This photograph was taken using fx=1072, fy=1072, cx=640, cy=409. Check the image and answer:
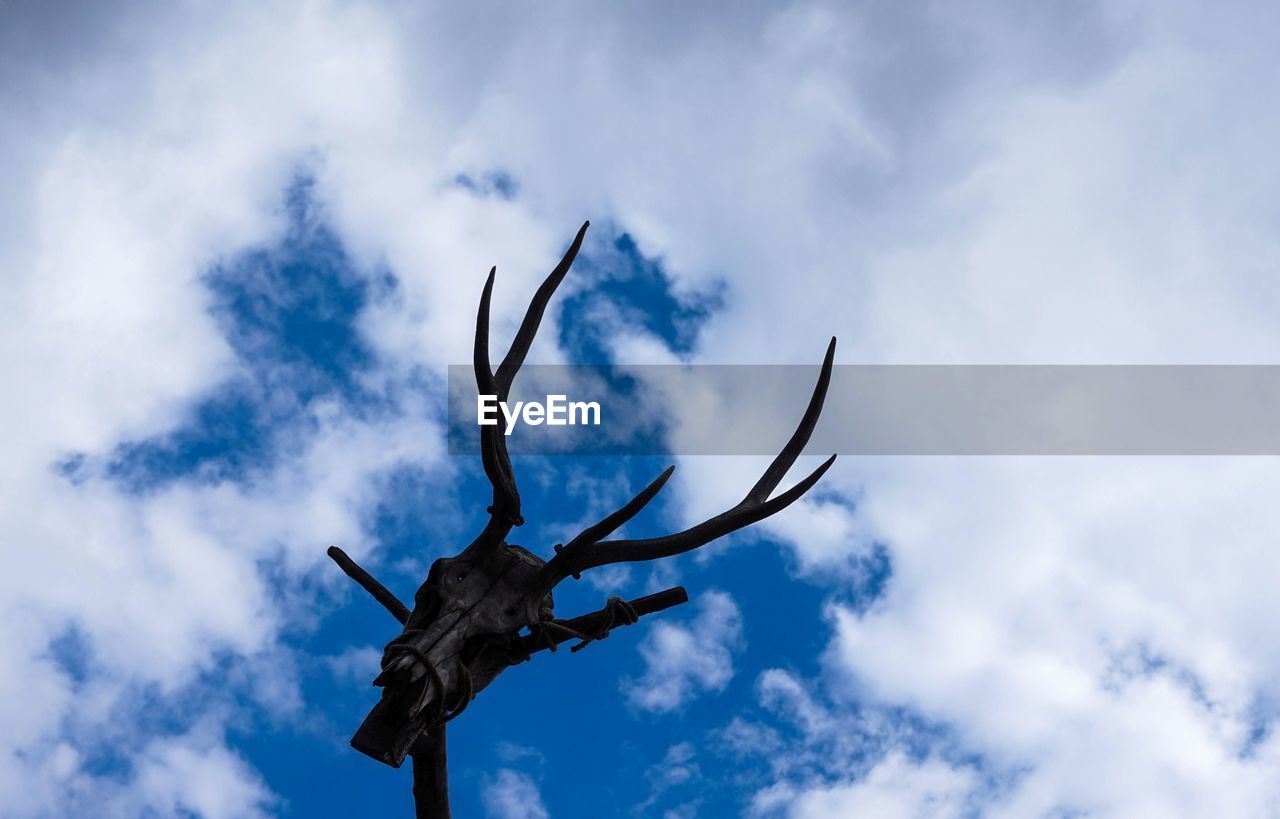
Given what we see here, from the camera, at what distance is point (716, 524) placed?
5887 millimetres

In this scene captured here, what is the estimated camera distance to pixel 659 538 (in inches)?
233

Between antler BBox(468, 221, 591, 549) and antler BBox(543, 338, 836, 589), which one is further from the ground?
antler BBox(468, 221, 591, 549)

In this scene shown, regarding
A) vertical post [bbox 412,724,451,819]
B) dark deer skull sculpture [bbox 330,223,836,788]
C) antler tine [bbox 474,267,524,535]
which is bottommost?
vertical post [bbox 412,724,451,819]

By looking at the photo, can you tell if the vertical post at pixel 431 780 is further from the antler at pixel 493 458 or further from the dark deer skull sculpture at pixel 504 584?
the antler at pixel 493 458

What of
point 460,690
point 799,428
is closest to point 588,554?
point 460,690

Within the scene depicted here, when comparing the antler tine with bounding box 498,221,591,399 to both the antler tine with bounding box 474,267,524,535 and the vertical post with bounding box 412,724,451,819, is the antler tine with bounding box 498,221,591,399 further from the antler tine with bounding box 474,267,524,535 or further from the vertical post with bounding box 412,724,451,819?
the vertical post with bounding box 412,724,451,819

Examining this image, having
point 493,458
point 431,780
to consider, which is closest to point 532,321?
point 493,458

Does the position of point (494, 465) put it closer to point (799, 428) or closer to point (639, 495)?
point (639, 495)

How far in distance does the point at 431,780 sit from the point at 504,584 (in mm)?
1267

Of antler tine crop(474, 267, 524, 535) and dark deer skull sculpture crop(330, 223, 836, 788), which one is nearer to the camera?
dark deer skull sculpture crop(330, 223, 836, 788)

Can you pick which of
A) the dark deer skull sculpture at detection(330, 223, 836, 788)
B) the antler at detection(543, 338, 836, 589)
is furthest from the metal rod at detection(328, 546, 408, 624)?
the antler at detection(543, 338, 836, 589)

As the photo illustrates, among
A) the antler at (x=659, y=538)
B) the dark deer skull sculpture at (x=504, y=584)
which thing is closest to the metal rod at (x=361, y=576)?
the dark deer skull sculpture at (x=504, y=584)

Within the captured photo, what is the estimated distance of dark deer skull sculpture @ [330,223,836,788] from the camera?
17.9 feet

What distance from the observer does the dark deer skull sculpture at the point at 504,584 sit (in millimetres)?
5457
